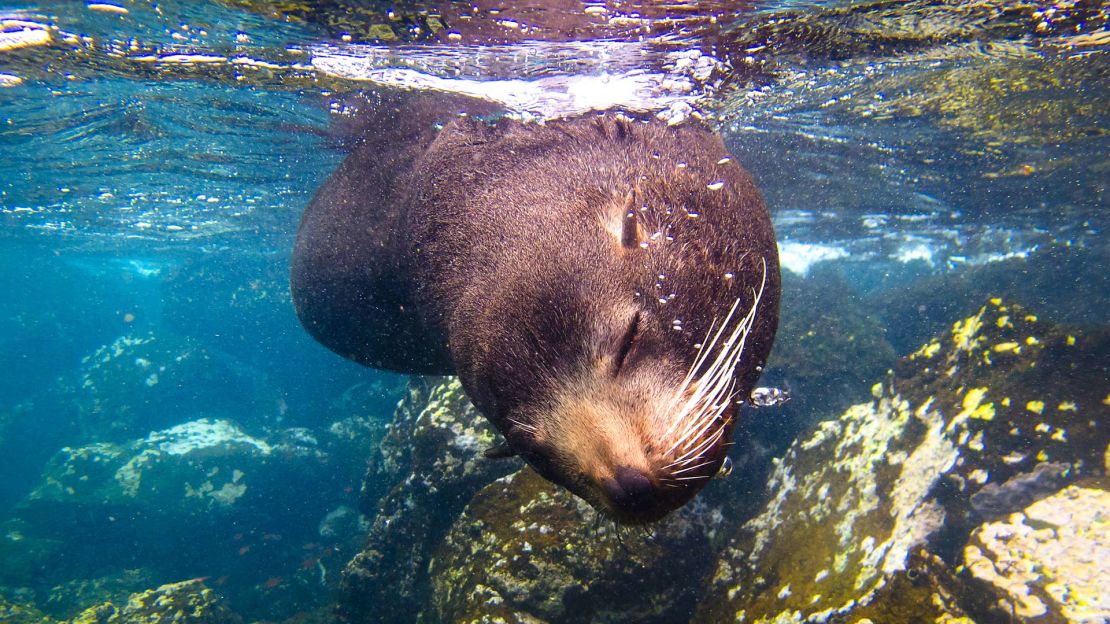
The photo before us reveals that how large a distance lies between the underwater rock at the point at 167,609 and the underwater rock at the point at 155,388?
1321cm

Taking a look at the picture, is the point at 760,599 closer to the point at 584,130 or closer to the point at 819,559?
the point at 819,559

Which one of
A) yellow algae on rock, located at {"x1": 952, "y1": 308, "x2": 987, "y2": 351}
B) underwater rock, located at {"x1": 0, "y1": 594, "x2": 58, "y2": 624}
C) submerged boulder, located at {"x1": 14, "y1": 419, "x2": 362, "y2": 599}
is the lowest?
submerged boulder, located at {"x1": 14, "y1": 419, "x2": 362, "y2": 599}

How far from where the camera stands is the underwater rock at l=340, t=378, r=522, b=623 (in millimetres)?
7516

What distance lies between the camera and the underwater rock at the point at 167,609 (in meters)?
9.59

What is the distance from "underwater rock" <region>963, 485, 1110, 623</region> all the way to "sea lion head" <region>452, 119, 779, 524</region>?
10.2 ft

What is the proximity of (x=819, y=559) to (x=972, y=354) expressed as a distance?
2.54 m

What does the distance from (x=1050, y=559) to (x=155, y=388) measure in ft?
92.7

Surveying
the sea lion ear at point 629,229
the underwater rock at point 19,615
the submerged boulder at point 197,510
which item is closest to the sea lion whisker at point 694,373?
the sea lion ear at point 629,229

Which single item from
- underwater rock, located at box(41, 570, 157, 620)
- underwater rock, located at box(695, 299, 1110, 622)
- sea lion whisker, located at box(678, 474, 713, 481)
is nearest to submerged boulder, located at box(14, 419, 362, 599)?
underwater rock, located at box(41, 570, 157, 620)

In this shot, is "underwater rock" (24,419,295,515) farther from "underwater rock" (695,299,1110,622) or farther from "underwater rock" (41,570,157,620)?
"underwater rock" (695,299,1110,622)

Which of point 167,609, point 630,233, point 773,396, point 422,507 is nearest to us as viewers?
point 630,233

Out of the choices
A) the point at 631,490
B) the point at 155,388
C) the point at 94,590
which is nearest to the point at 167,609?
the point at 94,590

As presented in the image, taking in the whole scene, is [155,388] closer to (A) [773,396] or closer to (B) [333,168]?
(B) [333,168]

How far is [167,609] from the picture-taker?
388 inches
